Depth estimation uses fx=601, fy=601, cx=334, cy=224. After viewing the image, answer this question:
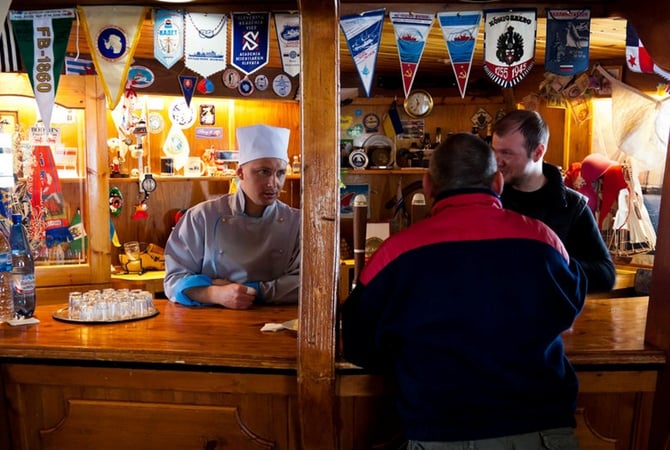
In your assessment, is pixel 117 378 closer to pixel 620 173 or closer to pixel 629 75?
pixel 620 173

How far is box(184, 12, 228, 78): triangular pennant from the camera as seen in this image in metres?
2.47

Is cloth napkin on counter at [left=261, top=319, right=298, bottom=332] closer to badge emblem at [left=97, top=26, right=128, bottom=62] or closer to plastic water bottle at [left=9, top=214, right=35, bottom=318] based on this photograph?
plastic water bottle at [left=9, top=214, right=35, bottom=318]

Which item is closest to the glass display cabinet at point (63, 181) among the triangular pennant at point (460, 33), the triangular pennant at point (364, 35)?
the triangular pennant at point (364, 35)

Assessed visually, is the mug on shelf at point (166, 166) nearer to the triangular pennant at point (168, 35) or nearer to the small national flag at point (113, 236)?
the small national flag at point (113, 236)

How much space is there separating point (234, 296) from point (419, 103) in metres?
3.06

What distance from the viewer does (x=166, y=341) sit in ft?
6.45

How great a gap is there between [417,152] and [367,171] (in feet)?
1.55

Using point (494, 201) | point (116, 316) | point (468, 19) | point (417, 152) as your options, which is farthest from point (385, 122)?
point (494, 201)

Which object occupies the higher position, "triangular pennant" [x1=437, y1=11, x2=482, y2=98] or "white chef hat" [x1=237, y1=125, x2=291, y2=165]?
"triangular pennant" [x1=437, y1=11, x2=482, y2=98]

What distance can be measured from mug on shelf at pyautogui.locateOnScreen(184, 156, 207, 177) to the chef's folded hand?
2.22 meters

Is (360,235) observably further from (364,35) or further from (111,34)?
(111,34)

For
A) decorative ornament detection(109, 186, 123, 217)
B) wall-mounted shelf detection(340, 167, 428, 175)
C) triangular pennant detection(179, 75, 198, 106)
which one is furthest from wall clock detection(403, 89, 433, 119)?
decorative ornament detection(109, 186, 123, 217)

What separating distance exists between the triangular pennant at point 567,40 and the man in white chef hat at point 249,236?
1.21 m

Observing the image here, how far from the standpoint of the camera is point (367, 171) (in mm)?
4945
